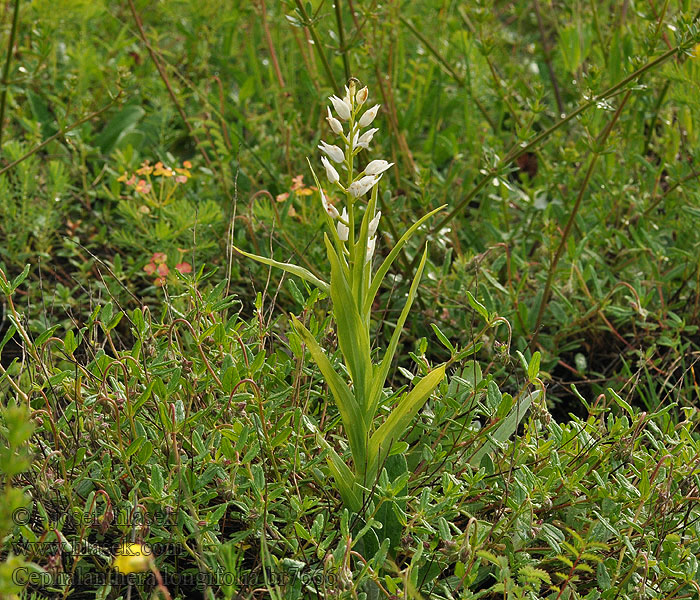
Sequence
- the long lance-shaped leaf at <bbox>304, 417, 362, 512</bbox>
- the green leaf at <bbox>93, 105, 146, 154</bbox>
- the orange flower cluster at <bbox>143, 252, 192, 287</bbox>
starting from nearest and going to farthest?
1. the long lance-shaped leaf at <bbox>304, 417, 362, 512</bbox>
2. the orange flower cluster at <bbox>143, 252, 192, 287</bbox>
3. the green leaf at <bbox>93, 105, 146, 154</bbox>

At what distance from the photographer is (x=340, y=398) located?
4.53 ft

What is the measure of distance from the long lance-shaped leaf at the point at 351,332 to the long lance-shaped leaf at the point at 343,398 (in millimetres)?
15

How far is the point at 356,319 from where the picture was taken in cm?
135

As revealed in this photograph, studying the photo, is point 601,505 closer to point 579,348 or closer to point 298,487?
point 298,487

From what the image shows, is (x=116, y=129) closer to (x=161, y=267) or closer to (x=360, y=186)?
(x=161, y=267)

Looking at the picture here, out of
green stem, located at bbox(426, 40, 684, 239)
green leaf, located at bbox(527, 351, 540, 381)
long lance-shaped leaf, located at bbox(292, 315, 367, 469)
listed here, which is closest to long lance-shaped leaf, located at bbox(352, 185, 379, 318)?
long lance-shaped leaf, located at bbox(292, 315, 367, 469)

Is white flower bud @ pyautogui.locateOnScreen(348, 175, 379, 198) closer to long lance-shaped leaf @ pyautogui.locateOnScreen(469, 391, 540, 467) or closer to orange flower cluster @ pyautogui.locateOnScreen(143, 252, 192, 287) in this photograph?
long lance-shaped leaf @ pyautogui.locateOnScreen(469, 391, 540, 467)

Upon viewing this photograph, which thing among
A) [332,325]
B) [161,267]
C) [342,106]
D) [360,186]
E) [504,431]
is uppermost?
[342,106]

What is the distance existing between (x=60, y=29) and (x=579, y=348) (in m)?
2.50

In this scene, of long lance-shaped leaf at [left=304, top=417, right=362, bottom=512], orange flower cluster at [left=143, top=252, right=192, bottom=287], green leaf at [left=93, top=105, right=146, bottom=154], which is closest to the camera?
long lance-shaped leaf at [left=304, top=417, right=362, bottom=512]

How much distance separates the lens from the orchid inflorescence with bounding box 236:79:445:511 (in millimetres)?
1316

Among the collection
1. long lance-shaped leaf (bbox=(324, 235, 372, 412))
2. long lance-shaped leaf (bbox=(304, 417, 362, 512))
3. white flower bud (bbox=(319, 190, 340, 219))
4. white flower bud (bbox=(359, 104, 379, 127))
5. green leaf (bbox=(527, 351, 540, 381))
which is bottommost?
long lance-shaped leaf (bbox=(304, 417, 362, 512))

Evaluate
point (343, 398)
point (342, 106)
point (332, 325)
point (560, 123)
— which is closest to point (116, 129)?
point (332, 325)

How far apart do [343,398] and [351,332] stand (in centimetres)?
12
